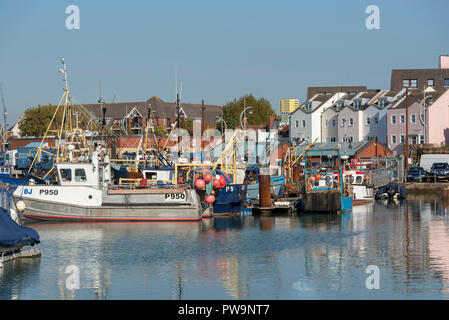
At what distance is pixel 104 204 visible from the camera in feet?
151

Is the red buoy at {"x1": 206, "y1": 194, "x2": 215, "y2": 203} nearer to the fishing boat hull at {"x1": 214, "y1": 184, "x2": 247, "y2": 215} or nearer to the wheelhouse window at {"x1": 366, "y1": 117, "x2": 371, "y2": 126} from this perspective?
the fishing boat hull at {"x1": 214, "y1": 184, "x2": 247, "y2": 215}

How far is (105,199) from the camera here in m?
46.0

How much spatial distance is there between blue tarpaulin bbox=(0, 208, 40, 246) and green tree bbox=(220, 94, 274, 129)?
10208 cm

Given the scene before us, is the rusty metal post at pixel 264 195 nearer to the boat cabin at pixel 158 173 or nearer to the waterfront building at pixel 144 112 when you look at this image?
the boat cabin at pixel 158 173

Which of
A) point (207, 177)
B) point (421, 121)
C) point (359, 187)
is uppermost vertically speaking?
point (421, 121)

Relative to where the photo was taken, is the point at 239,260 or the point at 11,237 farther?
the point at 239,260

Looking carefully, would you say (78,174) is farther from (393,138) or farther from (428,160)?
(393,138)

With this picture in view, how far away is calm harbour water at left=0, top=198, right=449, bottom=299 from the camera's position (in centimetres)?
2769

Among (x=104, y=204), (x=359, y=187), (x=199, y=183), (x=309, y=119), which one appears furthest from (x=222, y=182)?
(x=309, y=119)

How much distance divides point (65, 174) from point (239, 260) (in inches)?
653

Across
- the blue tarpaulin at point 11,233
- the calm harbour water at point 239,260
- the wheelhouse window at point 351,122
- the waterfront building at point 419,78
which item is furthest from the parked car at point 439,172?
the blue tarpaulin at point 11,233

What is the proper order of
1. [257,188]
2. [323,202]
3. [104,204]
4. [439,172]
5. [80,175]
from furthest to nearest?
[439,172]
[257,188]
[323,202]
[80,175]
[104,204]
